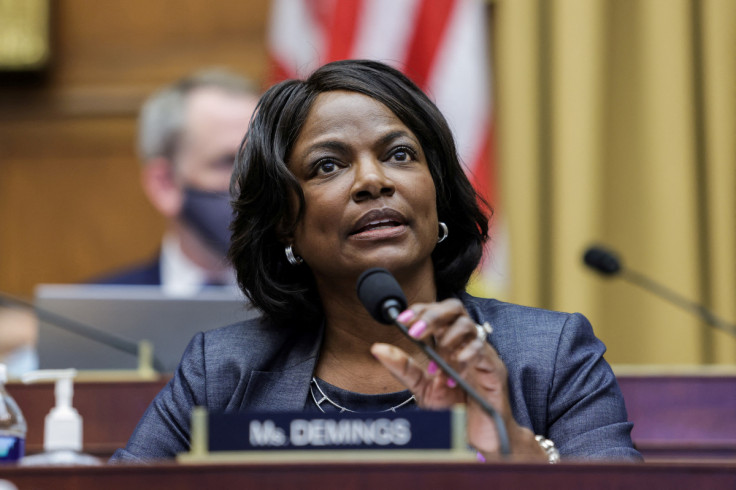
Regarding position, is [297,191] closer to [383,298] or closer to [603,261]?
[383,298]

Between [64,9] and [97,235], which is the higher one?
[64,9]

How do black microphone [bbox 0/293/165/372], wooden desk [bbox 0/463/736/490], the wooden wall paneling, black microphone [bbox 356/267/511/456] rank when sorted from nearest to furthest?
1. wooden desk [bbox 0/463/736/490]
2. black microphone [bbox 356/267/511/456]
3. black microphone [bbox 0/293/165/372]
4. the wooden wall paneling

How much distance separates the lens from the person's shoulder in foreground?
1637 mm

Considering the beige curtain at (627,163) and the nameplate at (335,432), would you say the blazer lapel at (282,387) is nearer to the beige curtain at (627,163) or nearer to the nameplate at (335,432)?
the nameplate at (335,432)

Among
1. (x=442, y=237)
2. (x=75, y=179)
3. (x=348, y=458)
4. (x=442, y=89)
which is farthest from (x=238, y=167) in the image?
(x=75, y=179)

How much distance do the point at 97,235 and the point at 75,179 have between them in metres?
0.27

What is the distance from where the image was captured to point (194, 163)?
4.00m

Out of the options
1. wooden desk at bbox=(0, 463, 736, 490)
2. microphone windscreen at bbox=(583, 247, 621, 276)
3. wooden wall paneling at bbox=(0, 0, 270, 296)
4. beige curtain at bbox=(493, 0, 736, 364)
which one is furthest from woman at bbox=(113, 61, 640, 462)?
wooden wall paneling at bbox=(0, 0, 270, 296)

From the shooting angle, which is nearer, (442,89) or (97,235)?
(442,89)

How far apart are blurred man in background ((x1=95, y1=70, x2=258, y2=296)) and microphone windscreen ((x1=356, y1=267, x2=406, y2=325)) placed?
8.41 ft

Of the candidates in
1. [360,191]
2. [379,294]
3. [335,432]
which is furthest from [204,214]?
[335,432]

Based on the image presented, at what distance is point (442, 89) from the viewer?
3.89 metres

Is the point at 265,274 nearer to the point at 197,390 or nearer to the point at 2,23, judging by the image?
the point at 197,390

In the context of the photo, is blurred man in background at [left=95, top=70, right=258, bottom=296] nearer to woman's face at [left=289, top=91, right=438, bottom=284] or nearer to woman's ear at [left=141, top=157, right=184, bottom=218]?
woman's ear at [left=141, top=157, right=184, bottom=218]
